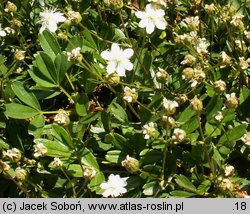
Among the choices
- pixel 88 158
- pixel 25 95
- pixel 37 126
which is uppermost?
pixel 25 95

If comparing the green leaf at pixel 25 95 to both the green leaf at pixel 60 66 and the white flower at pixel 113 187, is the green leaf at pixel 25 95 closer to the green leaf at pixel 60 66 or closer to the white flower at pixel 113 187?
the green leaf at pixel 60 66

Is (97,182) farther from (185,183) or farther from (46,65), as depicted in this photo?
(46,65)

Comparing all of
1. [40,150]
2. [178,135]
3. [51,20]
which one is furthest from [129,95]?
[51,20]

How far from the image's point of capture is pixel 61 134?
1.64 m

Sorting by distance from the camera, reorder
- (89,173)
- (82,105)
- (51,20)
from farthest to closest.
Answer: (51,20) < (82,105) < (89,173)

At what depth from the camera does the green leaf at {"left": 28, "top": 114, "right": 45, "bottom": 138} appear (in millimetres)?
1697

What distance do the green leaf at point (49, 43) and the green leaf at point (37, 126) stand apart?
0.20 metres

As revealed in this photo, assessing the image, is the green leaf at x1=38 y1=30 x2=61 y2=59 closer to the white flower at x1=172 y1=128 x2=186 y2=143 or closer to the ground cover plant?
the ground cover plant

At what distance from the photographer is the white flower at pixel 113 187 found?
1.54 metres

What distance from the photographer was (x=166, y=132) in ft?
5.11

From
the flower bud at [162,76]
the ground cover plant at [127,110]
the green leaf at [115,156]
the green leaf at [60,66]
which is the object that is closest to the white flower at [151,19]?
the ground cover plant at [127,110]

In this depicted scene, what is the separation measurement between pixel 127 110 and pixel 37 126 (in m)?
0.28
